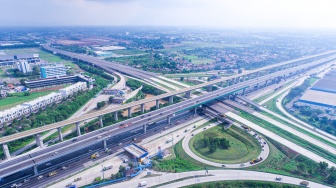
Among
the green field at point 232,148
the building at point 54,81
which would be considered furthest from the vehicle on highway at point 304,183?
the building at point 54,81

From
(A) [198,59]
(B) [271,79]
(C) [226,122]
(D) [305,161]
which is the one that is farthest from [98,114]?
(A) [198,59]

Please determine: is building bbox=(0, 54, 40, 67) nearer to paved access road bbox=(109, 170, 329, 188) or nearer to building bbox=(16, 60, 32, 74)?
building bbox=(16, 60, 32, 74)

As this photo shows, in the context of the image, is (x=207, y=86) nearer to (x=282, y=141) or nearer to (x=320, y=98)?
(x=282, y=141)

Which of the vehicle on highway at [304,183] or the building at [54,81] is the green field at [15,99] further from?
the vehicle on highway at [304,183]

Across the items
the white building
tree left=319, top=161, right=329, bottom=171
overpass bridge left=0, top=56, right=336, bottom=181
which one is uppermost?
the white building

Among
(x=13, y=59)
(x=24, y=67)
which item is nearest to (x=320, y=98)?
(x=24, y=67)

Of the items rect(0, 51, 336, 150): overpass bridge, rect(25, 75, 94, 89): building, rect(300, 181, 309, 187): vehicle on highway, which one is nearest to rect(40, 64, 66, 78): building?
rect(25, 75, 94, 89): building

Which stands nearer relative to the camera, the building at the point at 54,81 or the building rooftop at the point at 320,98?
the building rooftop at the point at 320,98
